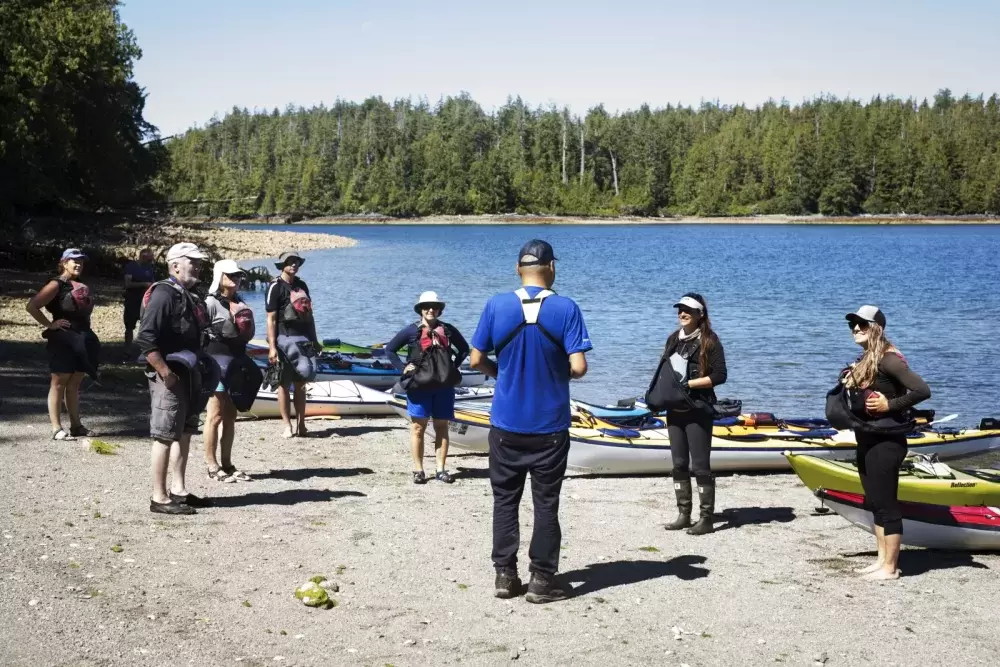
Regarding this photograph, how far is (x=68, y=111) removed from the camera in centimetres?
3866

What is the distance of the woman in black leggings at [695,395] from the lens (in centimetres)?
900

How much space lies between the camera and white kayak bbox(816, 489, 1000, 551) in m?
8.66

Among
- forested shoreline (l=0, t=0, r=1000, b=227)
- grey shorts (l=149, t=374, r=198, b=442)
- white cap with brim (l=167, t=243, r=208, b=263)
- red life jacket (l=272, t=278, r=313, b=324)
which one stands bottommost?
grey shorts (l=149, t=374, r=198, b=442)

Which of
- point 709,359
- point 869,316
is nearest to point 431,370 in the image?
point 709,359

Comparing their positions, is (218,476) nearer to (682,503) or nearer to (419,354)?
(419,354)

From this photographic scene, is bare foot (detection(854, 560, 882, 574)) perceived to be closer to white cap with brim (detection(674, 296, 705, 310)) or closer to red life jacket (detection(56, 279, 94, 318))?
white cap with brim (detection(674, 296, 705, 310))

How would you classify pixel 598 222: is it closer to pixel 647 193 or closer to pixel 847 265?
pixel 647 193

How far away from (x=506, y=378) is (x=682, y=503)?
3.23 m

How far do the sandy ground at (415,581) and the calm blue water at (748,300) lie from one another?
1102cm

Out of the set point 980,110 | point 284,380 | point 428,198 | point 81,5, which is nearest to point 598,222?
point 428,198

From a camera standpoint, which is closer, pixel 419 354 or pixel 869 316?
pixel 869 316

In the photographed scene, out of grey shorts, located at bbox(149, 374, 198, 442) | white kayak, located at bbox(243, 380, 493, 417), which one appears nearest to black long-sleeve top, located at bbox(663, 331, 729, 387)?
grey shorts, located at bbox(149, 374, 198, 442)

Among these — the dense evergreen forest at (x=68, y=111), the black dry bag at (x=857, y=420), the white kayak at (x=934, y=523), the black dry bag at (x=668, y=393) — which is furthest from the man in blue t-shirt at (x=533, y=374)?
the dense evergreen forest at (x=68, y=111)

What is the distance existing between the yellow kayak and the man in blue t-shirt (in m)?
3.42
